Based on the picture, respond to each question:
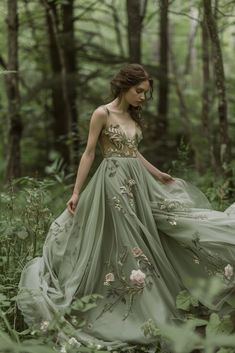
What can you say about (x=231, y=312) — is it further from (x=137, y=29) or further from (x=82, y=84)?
(x=82, y=84)

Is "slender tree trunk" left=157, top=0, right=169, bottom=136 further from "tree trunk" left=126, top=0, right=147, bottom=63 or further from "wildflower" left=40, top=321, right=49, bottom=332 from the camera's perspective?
"wildflower" left=40, top=321, right=49, bottom=332

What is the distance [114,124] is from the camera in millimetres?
3797

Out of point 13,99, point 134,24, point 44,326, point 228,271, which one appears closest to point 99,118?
point 228,271

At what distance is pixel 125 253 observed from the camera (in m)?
3.59

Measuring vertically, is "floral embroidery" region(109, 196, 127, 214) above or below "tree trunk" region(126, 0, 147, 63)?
below

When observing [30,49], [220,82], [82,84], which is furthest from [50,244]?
[30,49]

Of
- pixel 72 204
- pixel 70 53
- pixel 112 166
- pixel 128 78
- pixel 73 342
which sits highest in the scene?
pixel 70 53

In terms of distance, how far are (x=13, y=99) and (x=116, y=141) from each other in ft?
12.0

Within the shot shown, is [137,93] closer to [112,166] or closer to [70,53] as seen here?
[112,166]

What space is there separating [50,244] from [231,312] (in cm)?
140

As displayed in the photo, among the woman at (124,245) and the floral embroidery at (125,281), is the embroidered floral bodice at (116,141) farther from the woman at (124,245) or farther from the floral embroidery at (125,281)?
the floral embroidery at (125,281)

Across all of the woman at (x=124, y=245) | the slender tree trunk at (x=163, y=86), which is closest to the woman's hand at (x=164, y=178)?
the woman at (x=124, y=245)

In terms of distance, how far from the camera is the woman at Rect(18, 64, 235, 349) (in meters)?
3.47

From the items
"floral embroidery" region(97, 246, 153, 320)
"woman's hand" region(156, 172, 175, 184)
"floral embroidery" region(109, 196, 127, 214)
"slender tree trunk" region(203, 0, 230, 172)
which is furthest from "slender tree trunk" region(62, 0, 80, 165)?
"floral embroidery" region(97, 246, 153, 320)
